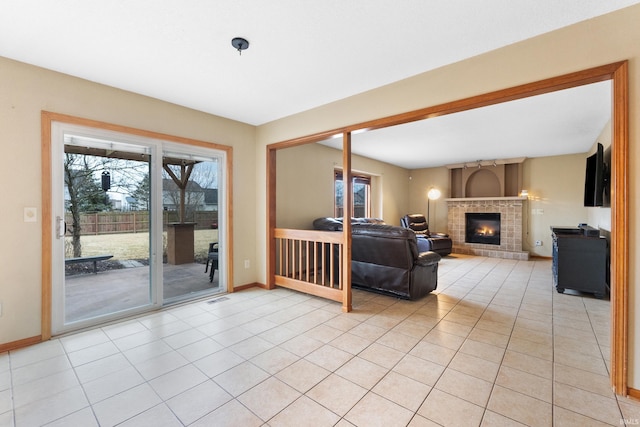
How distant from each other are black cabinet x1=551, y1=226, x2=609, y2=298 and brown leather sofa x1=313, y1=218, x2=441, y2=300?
1812 millimetres

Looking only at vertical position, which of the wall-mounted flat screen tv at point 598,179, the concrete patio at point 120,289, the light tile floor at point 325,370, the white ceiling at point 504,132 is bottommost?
the light tile floor at point 325,370

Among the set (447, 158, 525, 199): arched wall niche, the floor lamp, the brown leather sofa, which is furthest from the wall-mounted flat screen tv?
the floor lamp

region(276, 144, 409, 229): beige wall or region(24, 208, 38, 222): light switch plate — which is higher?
region(276, 144, 409, 229): beige wall

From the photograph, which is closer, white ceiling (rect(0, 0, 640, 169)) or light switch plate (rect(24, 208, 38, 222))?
white ceiling (rect(0, 0, 640, 169))

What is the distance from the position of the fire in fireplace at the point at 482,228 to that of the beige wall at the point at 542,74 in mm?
5979

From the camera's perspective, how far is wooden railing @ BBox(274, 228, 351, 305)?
137 inches

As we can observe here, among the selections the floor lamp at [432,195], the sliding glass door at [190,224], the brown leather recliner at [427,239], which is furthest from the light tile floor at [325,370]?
the floor lamp at [432,195]

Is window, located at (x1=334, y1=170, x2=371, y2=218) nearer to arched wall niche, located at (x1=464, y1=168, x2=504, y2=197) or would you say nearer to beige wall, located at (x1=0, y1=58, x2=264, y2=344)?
arched wall niche, located at (x1=464, y1=168, x2=504, y2=197)

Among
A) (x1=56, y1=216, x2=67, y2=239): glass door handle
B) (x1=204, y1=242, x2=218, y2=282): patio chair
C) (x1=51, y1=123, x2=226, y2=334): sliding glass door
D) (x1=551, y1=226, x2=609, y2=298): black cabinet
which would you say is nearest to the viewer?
(x1=56, y1=216, x2=67, y2=239): glass door handle

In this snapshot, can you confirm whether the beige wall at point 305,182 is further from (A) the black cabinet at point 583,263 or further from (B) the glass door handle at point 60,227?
(A) the black cabinet at point 583,263

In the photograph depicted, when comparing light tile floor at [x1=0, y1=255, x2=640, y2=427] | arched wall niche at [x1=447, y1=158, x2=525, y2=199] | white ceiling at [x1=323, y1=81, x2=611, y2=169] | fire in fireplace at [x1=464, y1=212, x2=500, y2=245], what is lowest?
light tile floor at [x1=0, y1=255, x2=640, y2=427]

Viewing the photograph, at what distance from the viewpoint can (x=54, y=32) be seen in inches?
80.7

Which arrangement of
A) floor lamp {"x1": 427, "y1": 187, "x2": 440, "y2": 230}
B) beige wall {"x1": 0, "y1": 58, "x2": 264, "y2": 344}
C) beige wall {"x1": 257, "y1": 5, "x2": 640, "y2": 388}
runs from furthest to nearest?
1. floor lamp {"x1": 427, "y1": 187, "x2": 440, "y2": 230}
2. beige wall {"x1": 0, "y1": 58, "x2": 264, "y2": 344}
3. beige wall {"x1": 257, "y1": 5, "x2": 640, "y2": 388}

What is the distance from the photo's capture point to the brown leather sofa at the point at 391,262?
3.56 meters
